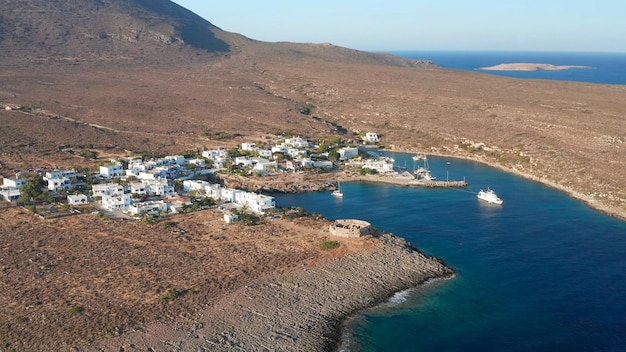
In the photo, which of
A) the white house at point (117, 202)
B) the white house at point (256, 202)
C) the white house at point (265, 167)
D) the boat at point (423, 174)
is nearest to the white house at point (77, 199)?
the white house at point (117, 202)

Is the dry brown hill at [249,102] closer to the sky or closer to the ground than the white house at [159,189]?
closer to the sky

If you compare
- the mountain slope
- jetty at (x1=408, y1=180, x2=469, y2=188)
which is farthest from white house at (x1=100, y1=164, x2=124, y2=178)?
the mountain slope

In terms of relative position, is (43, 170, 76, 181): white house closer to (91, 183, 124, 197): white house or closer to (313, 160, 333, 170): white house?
(91, 183, 124, 197): white house

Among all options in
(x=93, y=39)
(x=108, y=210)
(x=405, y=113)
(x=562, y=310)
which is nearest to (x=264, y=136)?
(x=405, y=113)

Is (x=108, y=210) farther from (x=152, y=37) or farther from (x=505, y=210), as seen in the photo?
(x=152, y=37)

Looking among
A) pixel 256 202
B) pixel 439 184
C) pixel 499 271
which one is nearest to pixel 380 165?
pixel 439 184

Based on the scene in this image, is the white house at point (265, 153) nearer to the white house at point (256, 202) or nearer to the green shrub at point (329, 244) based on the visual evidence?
the white house at point (256, 202)
